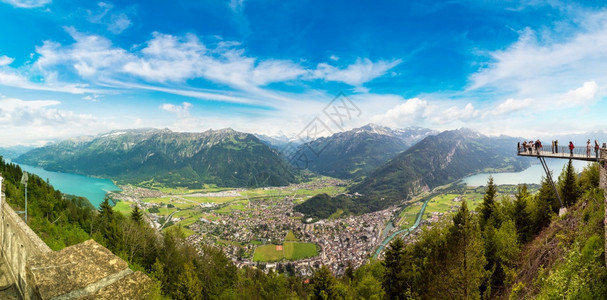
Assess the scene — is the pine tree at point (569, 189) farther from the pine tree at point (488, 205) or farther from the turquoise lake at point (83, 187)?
the turquoise lake at point (83, 187)

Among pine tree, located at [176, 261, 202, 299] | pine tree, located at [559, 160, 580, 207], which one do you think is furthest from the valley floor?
pine tree, located at [559, 160, 580, 207]

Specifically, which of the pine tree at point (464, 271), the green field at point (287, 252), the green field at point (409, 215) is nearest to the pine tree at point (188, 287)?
the pine tree at point (464, 271)

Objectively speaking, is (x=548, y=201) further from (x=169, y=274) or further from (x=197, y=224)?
(x=197, y=224)

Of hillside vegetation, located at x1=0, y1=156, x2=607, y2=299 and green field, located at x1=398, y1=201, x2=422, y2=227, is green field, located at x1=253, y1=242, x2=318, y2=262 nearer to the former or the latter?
hillside vegetation, located at x1=0, y1=156, x2=607, y2=299

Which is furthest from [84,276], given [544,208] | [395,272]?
[544,208]

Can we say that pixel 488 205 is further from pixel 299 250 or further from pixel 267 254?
pixel 267 254
